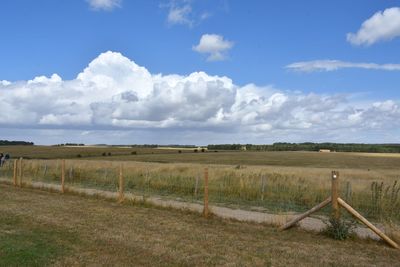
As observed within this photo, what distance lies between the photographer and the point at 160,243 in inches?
393

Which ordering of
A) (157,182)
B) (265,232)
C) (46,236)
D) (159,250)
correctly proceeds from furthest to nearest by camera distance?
(157,182), (265,232), (46,236), (159,250)

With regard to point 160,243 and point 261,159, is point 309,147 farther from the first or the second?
point 160,243

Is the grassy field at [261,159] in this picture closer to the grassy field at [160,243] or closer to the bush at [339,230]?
the bush at [339,230]

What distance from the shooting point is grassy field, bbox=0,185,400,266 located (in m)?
8.61

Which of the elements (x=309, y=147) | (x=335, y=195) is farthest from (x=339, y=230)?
(x=309, y=147)

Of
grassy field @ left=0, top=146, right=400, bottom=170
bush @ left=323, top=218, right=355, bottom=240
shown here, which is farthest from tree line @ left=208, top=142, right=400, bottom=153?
bush @ left=323, top=218, right=355, bottom=240

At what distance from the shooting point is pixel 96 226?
1193 centimetres

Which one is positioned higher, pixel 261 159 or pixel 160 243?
pixel 261 159

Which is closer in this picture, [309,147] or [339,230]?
[339,230]

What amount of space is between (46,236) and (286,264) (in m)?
5.12

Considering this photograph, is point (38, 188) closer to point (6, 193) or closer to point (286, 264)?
point (6, 193)

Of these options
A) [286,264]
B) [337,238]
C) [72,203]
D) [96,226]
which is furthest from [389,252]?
[72,203]

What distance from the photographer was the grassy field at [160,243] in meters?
8.61

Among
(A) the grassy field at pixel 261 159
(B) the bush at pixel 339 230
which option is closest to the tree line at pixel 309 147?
(A) the grassy field at pixel 261 159
